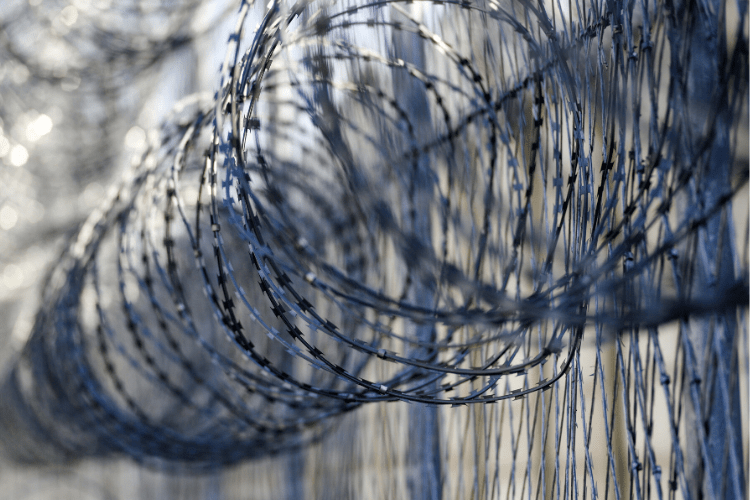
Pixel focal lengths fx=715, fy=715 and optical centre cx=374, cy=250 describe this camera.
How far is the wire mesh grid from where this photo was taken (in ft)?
4.21

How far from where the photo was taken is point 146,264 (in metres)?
2.05

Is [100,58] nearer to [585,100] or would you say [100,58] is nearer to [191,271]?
[191,271]


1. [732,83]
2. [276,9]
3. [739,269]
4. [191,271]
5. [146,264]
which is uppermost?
[191,271]

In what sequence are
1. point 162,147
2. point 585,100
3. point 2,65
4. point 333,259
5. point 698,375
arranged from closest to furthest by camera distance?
1. point 698,375
2. point 585,100
3. point 162,147
4. point 333,259
5. point 2,65

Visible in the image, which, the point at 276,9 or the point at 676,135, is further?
the point at 276,9

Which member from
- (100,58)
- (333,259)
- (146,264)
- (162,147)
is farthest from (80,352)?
(100,58)

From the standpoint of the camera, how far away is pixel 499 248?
195 centimetres

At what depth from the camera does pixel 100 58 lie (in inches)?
179

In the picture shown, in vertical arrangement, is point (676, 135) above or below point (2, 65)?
below

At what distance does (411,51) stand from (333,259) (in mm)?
1017

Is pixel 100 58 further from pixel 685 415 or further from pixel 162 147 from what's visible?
pixel 685 415

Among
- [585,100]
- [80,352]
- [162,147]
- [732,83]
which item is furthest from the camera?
[80,352]

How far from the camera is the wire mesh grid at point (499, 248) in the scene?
128 cm

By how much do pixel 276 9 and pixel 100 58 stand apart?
11.6 feet
